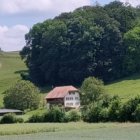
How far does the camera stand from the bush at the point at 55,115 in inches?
3515

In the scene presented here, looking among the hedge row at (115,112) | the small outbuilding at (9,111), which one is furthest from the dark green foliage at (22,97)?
the hedge row at (115,112)

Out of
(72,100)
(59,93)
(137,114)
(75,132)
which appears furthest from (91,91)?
(75,132)

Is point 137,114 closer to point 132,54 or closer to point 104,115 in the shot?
point 104,115

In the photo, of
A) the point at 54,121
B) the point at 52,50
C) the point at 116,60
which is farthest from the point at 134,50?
the point at 54,121

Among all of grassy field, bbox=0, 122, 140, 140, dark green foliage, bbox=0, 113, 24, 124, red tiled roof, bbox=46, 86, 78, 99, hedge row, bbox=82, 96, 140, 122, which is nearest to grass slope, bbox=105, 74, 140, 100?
red tiled roof, bbox=46, 86, 78, 99

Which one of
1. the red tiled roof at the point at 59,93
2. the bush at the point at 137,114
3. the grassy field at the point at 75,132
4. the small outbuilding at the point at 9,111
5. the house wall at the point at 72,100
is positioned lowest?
the grassy field at the point at 75,132

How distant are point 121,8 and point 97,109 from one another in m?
84.1

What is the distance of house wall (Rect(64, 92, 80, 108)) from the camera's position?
128 meters

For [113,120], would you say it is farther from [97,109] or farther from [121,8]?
[121,8]

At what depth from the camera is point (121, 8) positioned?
166750mm

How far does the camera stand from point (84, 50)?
147375mm

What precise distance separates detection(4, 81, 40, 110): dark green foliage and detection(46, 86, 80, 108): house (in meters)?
5.57

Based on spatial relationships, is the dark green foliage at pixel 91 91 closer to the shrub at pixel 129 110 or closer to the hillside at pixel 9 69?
the hillside at pixel 9 69

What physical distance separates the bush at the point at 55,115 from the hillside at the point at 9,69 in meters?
51.1
